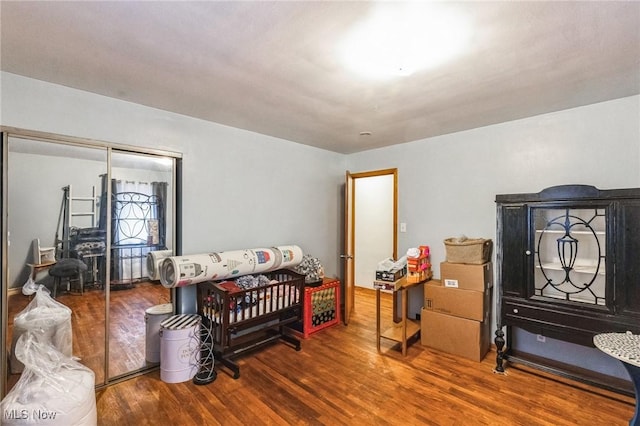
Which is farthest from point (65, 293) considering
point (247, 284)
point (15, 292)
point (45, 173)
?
point (247, 284)

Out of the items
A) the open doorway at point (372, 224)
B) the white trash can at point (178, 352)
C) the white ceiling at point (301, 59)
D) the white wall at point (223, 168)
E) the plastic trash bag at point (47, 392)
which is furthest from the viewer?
the open doorway at point (372, 224)

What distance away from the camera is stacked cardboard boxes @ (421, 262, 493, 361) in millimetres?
2893

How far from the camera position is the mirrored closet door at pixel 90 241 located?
6.88ft

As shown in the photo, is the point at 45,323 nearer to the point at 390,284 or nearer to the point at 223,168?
the point at 223,168

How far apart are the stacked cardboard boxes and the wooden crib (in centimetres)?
141

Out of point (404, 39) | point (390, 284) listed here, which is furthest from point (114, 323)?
point (404, 39)

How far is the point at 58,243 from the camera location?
7.52 ft

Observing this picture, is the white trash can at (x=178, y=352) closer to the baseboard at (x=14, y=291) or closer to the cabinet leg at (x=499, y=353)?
the baseboard at (x=14, y=291)

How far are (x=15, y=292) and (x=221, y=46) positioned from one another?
2.22 meters

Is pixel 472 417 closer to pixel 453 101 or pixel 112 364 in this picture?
pixel 453 101

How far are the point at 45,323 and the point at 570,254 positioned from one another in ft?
13.7

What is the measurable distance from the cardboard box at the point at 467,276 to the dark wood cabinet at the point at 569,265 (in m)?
0.18

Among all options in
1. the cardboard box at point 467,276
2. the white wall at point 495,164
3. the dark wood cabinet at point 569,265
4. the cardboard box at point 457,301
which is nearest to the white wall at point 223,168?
the white wall at point 495,164

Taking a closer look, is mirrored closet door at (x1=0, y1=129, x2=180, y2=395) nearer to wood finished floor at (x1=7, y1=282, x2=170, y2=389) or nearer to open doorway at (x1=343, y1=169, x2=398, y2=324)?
wood finished floor at (x1=7, y1=282, x2=170, y2=389)
